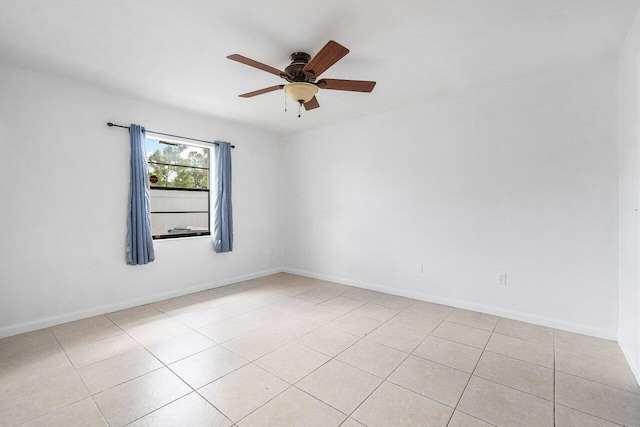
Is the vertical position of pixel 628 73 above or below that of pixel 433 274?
above

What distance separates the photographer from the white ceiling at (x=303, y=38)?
2.04 m

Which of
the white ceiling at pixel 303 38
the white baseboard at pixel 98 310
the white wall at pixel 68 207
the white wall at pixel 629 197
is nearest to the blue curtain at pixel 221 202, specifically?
the white wall at pixel 68 207

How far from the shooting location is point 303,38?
7.81 ft

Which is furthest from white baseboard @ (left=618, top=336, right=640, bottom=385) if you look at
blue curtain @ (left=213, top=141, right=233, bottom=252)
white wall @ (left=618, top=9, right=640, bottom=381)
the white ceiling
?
blue curtain @ (left=213, top=141, right=233, bottom=252)

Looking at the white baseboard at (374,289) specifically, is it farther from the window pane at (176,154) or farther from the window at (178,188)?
the window pane at (176,154)

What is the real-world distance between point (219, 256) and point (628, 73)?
16.4 feet

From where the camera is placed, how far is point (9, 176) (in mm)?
2857

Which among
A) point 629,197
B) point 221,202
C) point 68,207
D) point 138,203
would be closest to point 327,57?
point 629,197

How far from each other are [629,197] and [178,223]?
4.92 meters

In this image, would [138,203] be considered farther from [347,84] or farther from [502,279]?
[502,279]

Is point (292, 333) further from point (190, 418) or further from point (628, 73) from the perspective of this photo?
point (628, 73)

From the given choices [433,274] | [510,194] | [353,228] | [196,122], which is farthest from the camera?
[353,228]

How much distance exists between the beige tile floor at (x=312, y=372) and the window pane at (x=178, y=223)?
115cm

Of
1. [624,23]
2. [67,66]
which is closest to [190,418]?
[67,66]
